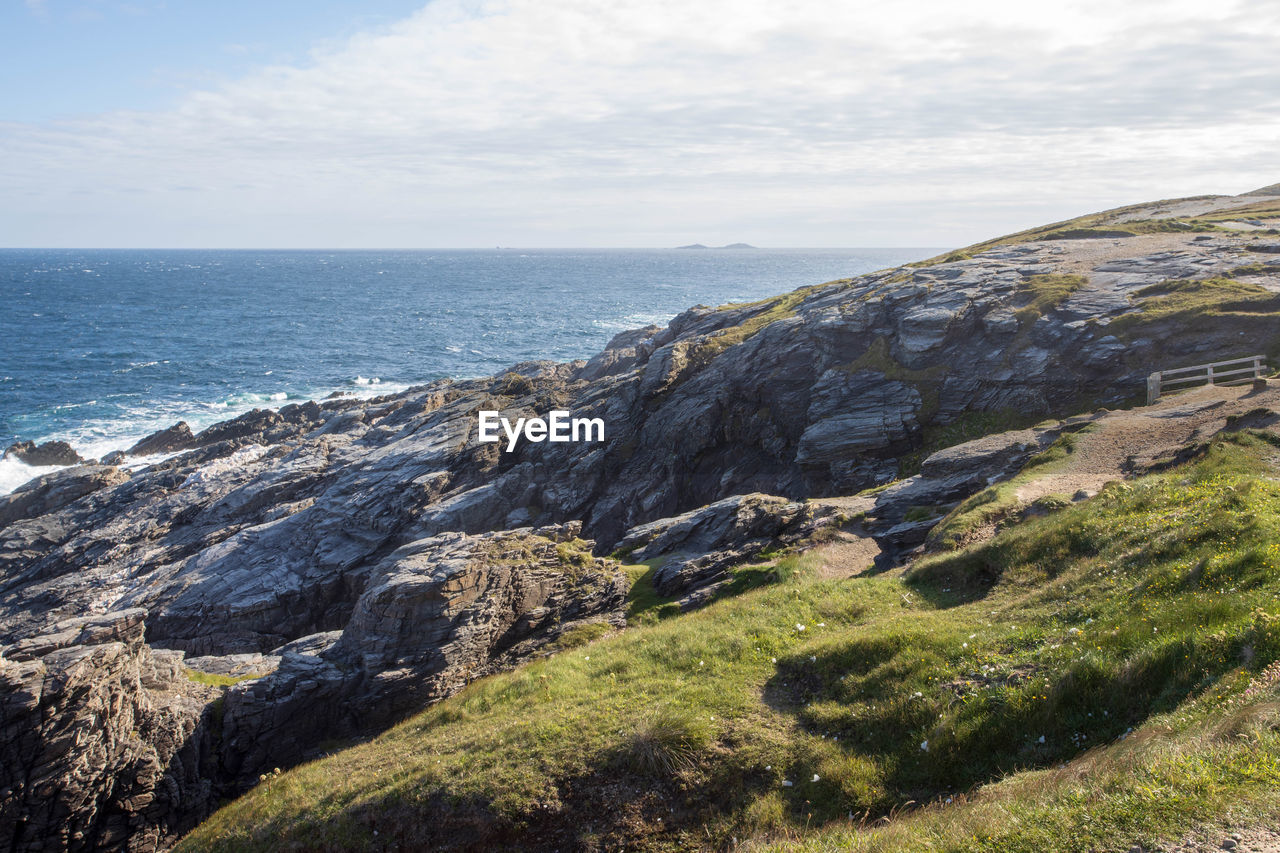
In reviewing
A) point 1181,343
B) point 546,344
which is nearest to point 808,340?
point 1181,343

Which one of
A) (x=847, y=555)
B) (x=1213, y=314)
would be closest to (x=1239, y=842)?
(x=847, y=555)

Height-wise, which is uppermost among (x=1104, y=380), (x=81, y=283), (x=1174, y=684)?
(x=81, y=283)

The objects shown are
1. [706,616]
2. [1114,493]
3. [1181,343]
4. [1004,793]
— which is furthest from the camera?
[1181,343]

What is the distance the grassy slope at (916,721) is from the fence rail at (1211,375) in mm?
11919

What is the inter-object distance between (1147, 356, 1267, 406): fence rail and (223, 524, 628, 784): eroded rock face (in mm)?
24020

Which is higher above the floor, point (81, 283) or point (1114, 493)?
point (81, 283)

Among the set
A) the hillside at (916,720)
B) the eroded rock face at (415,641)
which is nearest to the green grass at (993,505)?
the hillside at (916,720)

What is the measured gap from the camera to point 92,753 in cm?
1706

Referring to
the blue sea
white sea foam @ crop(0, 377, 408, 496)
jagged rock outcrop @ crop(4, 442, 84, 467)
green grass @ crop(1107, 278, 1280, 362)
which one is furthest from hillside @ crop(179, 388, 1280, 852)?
the blue sea

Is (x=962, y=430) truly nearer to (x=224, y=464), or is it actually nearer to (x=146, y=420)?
(x=224, y=464)

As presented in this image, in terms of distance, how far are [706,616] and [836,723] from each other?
7.04m

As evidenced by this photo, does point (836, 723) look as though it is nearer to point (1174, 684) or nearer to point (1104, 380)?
point (1174, 684)

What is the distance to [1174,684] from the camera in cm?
1052

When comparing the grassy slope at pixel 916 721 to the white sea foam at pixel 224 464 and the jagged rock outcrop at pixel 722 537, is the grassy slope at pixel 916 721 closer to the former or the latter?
the jagged rock outcrop at pixel 722 537
